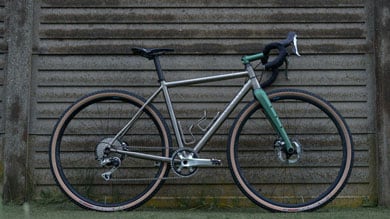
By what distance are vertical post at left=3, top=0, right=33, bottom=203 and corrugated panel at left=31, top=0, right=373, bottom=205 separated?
81mm

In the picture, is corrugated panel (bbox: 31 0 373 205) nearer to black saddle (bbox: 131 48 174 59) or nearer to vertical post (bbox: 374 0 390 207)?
vertical post (bbox: 374 0 390 207)

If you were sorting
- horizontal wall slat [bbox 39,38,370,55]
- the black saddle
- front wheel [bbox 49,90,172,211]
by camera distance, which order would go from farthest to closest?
horizontal wall slat [bbox 39,38,370,55] → front wheel [bbox 49,90,172,211] → the black saddle

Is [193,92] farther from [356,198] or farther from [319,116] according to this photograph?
[356,198]

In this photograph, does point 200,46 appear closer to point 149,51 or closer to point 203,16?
point 203,16

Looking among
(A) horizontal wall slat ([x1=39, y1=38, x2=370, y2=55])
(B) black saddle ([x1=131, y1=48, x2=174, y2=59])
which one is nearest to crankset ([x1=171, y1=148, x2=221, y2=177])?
(B) black saddle ([x1=131, y1=48, x2=174, y2=59])

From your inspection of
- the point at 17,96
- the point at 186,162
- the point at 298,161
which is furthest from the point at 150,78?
the point at 298,161

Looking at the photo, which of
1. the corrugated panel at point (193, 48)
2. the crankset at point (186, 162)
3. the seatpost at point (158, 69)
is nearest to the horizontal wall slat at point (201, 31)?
the corrugated panel at point (193, 48)

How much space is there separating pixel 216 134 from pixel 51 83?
127cm

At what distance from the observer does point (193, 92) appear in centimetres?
377

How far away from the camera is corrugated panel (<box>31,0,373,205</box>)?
12.4 ft

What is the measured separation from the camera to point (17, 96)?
12.3 feet

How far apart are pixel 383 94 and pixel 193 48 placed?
142 cm

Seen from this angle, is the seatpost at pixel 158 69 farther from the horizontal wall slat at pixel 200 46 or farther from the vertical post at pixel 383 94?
the vertical post at pixel 383 94

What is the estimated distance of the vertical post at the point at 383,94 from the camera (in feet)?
12.2
